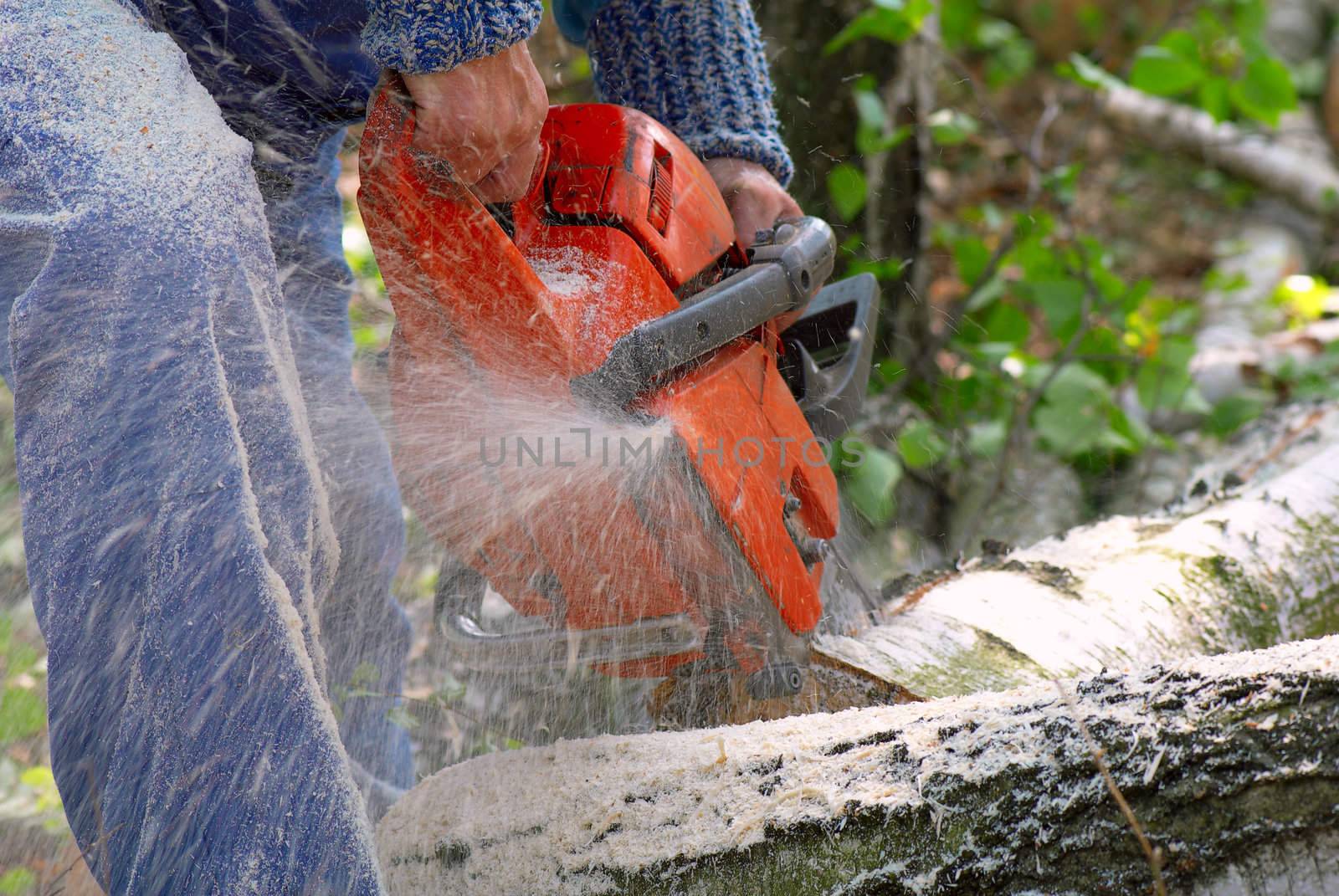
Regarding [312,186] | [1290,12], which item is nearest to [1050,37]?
[1290,12]

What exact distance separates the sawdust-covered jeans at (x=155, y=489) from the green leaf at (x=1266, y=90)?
3091 mm

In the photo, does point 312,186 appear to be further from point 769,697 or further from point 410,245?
point 769,697

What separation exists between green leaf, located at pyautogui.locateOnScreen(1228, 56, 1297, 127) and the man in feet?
8.96

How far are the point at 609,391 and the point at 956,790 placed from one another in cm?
63

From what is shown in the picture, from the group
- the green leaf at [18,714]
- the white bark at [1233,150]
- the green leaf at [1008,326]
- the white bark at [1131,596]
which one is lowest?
the white bark at [1233,150]

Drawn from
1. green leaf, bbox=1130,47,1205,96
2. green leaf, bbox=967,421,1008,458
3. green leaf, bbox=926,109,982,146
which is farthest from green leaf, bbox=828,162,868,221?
green leaf, bbox=1130,47,1205,96

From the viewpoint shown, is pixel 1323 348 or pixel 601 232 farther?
pixel 1323 348

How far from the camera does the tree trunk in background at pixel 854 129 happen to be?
3.18m

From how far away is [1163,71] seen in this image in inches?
121

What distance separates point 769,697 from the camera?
1.66 metres

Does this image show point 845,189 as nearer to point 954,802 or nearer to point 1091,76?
point 1091,76

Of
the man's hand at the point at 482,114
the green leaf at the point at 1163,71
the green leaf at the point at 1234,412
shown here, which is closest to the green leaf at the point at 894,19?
the green leaf at the point at 1163,71

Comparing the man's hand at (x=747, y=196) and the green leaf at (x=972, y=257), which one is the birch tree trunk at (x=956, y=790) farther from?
the green leaf at (x=972, y=257)

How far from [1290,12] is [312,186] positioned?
6539 millimetres
